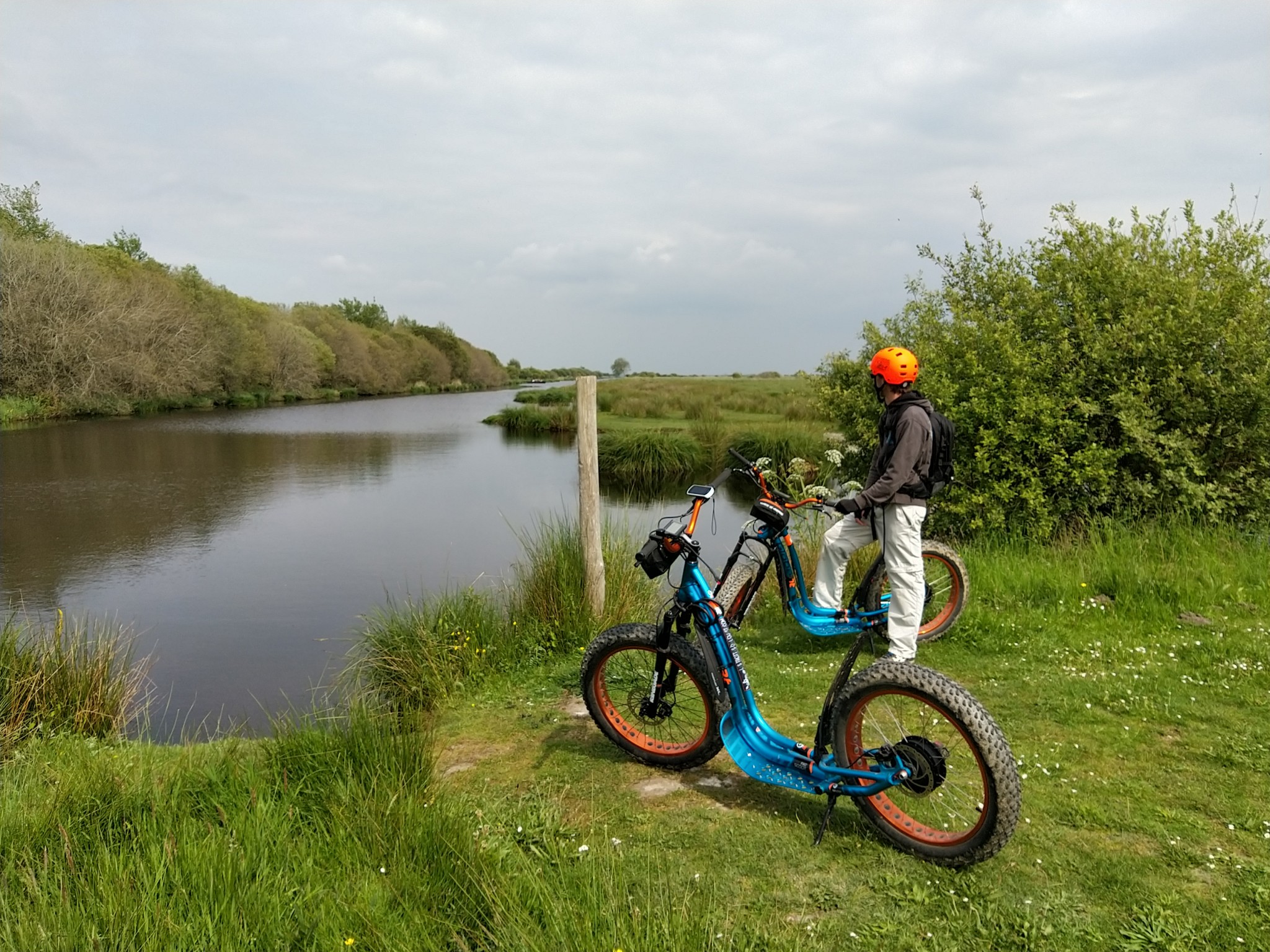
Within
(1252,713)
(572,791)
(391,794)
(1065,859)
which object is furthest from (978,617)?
(391,794)

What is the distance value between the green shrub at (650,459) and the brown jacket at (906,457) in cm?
1690

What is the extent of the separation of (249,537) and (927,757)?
14.2 m

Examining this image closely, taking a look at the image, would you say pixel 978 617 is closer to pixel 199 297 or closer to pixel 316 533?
pixel 316 533

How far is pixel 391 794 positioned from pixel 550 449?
27426 millimetres

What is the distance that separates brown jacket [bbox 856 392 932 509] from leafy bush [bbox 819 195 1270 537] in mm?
4030

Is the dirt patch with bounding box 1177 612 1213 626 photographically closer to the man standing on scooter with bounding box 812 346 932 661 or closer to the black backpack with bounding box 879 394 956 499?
the man standing on scooter with bounding box 812 346 932 661

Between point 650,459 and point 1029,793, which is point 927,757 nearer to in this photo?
point 1029,793

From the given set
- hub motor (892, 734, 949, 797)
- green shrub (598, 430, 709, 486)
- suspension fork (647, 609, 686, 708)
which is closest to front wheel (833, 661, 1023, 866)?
hub motor (892, 734, 949, 797)

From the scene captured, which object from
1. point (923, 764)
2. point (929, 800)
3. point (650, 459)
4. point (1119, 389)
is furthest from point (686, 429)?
point (923, 764)

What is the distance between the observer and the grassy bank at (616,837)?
2.73m

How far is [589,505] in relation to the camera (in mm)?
7051

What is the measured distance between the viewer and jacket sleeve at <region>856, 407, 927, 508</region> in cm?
489

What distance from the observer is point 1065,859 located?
331cm

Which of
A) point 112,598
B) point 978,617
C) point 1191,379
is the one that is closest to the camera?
point 978,617
